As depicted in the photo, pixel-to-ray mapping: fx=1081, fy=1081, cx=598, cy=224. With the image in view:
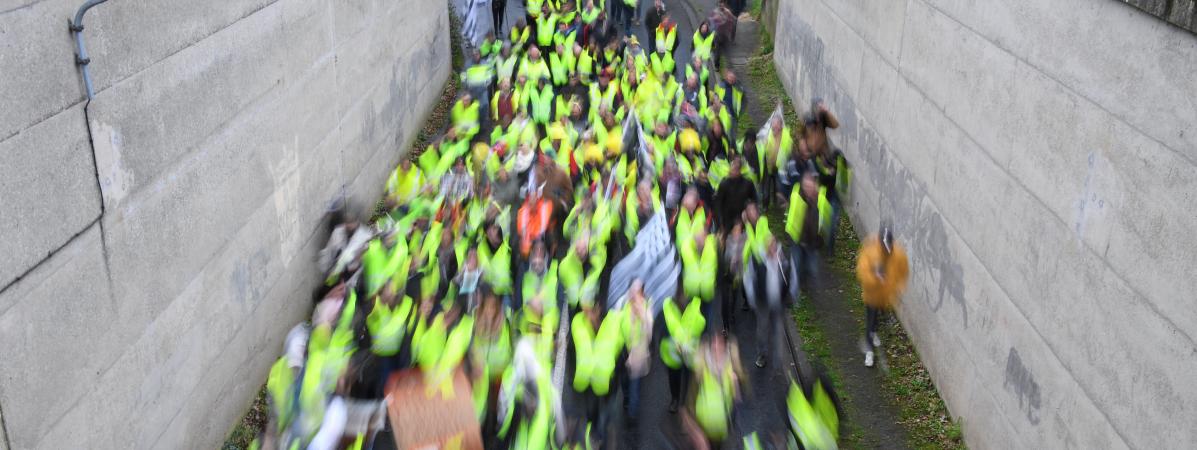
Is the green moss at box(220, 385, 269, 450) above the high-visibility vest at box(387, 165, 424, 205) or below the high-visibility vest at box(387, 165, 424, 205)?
below

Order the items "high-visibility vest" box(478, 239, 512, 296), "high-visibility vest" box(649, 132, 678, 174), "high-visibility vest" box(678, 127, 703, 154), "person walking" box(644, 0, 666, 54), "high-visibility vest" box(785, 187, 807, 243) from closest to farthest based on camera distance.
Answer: "high-visibility vest" box(478, 239, 512, 296)
"high-visibility vest" box(785, 187, 807, 243)
"high-visibility vest" box(649, 132, 678, 174)
"high-visibility vest" box(678, 127, 703, 154)
"person walking" box(644, 0, 666, 54)

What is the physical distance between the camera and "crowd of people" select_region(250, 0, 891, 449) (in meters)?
7.80

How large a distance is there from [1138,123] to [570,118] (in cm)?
955

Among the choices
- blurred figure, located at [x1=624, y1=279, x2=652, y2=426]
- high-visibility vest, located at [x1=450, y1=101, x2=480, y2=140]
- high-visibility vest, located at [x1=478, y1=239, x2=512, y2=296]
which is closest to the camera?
blurred figure, located at [x1=624, y1=279, x2=652, y2=426]

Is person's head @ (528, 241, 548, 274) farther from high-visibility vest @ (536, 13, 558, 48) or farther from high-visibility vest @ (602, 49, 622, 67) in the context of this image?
high-visibility vest @ (536, 13, 558, 48)

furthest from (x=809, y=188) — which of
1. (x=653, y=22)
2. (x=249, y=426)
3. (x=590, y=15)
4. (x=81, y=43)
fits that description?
(x=653, y=22)

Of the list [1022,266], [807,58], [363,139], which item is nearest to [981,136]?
[1022,266]

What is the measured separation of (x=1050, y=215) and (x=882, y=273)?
102 inches

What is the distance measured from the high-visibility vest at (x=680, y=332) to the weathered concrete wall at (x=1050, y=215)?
2292mm

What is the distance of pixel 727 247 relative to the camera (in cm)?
1041

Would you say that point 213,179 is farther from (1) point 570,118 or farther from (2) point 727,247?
(1) point 570,118

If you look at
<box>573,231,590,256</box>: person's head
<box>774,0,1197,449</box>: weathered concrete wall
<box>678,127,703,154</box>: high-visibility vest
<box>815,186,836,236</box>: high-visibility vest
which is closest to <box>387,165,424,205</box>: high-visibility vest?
<box>573,231,590,256</box>: person's head

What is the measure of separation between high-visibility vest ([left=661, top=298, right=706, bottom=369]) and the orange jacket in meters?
2.03

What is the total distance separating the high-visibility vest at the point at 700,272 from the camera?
9.77m
